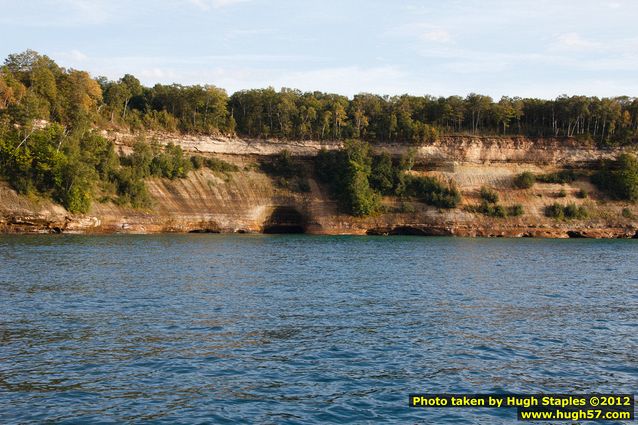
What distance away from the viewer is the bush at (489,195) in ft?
338

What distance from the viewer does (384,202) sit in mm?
102312

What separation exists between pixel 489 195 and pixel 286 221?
33.6 meters

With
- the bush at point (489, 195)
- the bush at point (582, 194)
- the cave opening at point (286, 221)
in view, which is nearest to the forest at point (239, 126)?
the bush at point (489, 195)

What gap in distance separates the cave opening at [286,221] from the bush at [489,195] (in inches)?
1188

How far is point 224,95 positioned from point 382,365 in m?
97.0

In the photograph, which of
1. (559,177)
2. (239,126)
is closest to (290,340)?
(239,126)

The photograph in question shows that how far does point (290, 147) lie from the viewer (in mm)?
110562

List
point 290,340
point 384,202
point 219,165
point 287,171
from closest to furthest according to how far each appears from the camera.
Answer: point 290,340 → point 384,202 → point 219,165 → point 287,171

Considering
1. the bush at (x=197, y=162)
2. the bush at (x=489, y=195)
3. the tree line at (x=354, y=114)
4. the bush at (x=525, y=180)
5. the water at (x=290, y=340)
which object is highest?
the tree line at (x=354, y=114)

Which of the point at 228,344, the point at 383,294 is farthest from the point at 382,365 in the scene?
the point at 383,294

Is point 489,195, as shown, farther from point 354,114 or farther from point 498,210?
point 354,114

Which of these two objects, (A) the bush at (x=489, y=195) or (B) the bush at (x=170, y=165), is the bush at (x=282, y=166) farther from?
(A) the bush at (x=489, y=195)

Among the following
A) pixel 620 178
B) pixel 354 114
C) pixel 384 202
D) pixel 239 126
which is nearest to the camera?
pixel 384 202

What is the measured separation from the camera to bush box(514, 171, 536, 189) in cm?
10575
